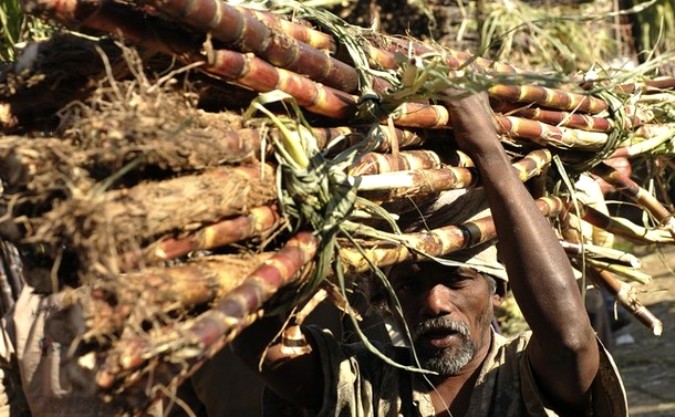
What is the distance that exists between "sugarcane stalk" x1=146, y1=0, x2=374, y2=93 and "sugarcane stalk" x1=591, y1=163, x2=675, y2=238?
123 cm

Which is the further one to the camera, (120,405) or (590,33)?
(590,33)

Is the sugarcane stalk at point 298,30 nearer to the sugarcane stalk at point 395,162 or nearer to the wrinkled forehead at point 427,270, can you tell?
the sugarcane stalk at point 395,162

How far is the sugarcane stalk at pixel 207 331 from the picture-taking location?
1774 mm

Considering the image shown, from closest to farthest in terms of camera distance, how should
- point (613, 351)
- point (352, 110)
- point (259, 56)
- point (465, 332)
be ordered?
point (259, 56) < point (352, 110) < point (465, 332) < point (613, 351)

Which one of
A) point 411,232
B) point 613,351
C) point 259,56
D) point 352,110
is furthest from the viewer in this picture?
point 613,351

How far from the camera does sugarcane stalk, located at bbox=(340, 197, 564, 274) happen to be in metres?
2.36

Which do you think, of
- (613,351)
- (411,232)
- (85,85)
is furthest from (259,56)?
(613,351)

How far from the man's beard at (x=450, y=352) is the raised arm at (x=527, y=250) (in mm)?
364

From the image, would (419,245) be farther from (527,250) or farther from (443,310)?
(443,310)

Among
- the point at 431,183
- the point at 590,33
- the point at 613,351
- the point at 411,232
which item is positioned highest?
the point at 431,183

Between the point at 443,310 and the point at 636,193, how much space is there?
3.19 feet

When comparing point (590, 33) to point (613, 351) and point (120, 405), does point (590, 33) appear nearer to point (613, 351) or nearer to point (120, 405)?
point (613, 351)

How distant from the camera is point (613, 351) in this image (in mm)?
7129

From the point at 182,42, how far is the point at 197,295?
1.56 feet
